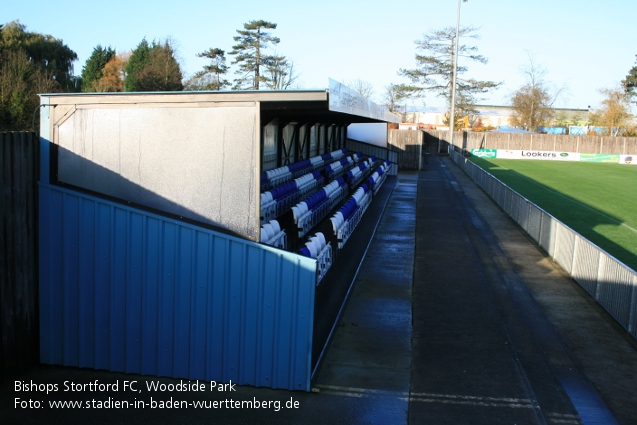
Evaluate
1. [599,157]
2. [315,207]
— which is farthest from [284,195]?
[599,157]

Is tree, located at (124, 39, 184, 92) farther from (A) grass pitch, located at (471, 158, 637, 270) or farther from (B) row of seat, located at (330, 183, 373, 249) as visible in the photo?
(B) row of seat, located at (330, 183, 373, 249)

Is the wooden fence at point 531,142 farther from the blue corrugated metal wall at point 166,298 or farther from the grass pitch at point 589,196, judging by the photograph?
the blue corrugated metal wall at point 166,298

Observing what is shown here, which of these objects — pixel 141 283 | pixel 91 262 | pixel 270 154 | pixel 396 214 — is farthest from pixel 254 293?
pixel 396 214

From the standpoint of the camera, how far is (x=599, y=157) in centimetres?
5222

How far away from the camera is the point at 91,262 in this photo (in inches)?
274

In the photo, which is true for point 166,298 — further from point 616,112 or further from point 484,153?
point 616,112

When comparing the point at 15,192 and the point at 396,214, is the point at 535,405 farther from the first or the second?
the point at 396,214

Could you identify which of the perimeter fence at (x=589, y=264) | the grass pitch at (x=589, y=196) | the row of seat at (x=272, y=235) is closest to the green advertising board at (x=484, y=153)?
the grass pitch at (x=589, y=196)

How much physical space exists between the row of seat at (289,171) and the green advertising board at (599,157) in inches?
1398

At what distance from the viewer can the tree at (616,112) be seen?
7806 cm

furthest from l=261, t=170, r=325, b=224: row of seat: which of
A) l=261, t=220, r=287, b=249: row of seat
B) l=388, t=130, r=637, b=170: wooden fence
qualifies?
l=388, t=130, r=637, b=170: wooden fence

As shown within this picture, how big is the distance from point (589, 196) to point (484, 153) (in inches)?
1159

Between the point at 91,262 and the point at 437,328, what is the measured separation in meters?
4.86

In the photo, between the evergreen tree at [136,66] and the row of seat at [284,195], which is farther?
the evergreen tree at [136,66]
